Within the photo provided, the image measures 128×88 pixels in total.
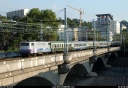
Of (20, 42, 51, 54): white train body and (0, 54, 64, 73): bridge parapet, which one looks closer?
(0, 54, 64, 73): bridge parapet

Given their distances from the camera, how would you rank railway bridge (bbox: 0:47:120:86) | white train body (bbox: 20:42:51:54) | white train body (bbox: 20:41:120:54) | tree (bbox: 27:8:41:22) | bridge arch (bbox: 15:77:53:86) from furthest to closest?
tree (bbox: 27:8:41:22) < white train body (bbox: 20:41:120:54) < white train body (bbox: 20:42:51:54) < bridge arch (bbox: 15:77:53:86) < railway bridge (bbox: 0:47:120:86)

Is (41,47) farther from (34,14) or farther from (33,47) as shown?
(34,14)

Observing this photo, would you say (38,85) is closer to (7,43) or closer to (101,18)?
(7,43)

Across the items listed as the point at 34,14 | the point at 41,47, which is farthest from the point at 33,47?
the point at 34,14

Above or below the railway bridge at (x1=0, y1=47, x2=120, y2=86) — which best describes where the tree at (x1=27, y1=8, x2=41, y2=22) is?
above

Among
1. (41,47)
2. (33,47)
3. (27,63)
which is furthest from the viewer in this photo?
(41,47)

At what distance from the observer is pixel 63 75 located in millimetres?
36844

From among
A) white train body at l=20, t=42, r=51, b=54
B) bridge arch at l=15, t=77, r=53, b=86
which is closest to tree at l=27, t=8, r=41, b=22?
white train body at l=20, t=42, r=51, b=54

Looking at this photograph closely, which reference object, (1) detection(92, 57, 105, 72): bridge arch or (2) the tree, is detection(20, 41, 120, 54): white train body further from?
(2) the tree

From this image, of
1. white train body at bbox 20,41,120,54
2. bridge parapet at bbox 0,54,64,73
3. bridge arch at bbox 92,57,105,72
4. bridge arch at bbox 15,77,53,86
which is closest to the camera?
bridge parapet at bbox 0,54,64,73

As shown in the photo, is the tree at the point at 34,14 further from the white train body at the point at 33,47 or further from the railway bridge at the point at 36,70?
the railway bridge at the point at 36,70

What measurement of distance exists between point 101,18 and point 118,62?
76088mm

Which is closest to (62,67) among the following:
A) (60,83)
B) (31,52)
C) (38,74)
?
(60,83)

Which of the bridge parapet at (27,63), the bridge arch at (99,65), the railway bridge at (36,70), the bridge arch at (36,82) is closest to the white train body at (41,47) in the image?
the railway bridge at (36,70)
